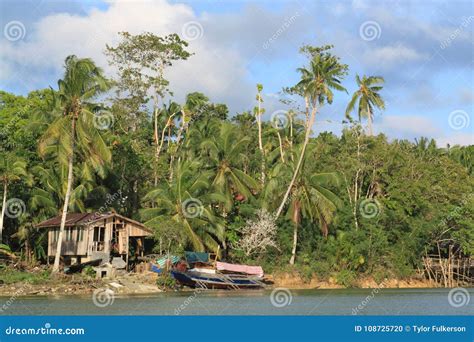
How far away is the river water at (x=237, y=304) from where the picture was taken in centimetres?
2483

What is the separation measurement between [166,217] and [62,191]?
20.8ft

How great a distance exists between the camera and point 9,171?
1529 inches

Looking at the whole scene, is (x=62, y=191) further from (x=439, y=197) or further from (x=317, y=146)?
(x=439, y=197)

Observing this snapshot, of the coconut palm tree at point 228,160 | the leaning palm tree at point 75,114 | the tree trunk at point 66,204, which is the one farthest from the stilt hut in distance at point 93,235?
the coconut palm tree at point 228,160

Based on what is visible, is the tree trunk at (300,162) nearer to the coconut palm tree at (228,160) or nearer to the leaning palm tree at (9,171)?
the coconut palm tree at (228,160)

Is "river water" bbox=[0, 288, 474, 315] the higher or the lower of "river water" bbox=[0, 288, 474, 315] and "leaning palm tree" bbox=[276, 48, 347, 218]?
the lower

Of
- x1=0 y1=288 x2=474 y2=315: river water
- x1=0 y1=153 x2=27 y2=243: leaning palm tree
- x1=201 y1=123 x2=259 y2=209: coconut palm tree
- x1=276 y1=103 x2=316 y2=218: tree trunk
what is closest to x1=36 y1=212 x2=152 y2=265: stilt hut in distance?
x1=0 y1=153 x2=27 y2=243: leaning palm tree

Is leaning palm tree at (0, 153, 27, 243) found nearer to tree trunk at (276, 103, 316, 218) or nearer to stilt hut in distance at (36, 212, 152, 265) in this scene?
stilt hut in distance at (36, 212, 152, 265)

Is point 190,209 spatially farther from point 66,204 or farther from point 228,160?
point 66,204

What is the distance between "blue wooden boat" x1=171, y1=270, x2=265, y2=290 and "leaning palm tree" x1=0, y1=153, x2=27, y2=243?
35.8 ft

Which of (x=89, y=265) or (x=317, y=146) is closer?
(x=89, y=265)

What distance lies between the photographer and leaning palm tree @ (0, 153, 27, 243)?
38719 mm

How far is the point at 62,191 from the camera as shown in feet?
133
